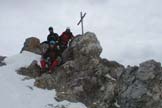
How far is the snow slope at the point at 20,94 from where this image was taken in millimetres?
26352

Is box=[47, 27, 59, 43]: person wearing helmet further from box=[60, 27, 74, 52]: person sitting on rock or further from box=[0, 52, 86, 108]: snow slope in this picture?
box=[0, 52, 86, 108]: snow slope

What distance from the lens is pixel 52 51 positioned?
1196 inches

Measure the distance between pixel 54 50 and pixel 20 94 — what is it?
180 inches

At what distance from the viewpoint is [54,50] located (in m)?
30.5

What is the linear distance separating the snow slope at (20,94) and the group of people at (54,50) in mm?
1566

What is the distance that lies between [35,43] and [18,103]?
8.92m

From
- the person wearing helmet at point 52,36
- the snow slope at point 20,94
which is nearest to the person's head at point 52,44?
the person wearing helmet at point 52,36

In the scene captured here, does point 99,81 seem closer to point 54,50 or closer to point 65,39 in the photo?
point 54,50

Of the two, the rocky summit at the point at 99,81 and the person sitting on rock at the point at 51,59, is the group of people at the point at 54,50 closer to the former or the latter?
the person sitting on rock at the point at 51,59

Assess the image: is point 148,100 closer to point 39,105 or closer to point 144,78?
point 144,78

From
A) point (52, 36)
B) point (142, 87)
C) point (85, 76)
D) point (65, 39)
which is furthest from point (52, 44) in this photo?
point (142, 87)

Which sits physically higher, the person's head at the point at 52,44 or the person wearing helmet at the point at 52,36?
the person wearing helmet at the point at 52,36

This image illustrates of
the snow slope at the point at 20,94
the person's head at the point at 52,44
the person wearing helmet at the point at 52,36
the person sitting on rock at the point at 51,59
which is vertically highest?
the person wearing helmet at the point at 52,36

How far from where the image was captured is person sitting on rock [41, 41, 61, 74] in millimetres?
29859
